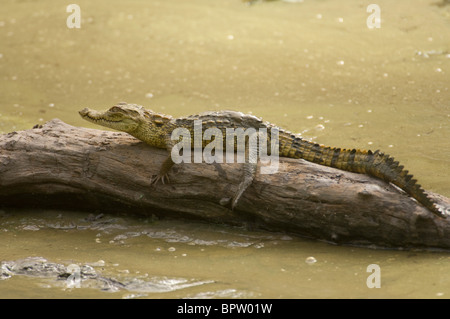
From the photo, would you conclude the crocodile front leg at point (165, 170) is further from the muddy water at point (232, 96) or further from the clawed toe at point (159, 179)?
the muddy water at point (232, 96)

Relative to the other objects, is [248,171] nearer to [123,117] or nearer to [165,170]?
[165,170]

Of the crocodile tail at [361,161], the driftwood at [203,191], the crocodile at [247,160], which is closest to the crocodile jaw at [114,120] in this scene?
the crocodile at [247,160]

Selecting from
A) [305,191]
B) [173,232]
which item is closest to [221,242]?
[173,232]

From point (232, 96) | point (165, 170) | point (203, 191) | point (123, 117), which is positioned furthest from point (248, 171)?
point (232, 96)

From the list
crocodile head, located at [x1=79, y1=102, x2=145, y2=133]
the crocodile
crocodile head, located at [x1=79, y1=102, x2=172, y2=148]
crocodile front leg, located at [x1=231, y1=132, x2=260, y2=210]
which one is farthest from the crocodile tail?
crocodile head, located at [x1=79, y1=102, x2=145, y2=133]

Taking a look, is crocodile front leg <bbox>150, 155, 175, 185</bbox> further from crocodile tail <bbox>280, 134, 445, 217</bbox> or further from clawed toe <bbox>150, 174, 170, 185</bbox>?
crocodile tail <bbox>280, 134, 445, 217</bbox>
